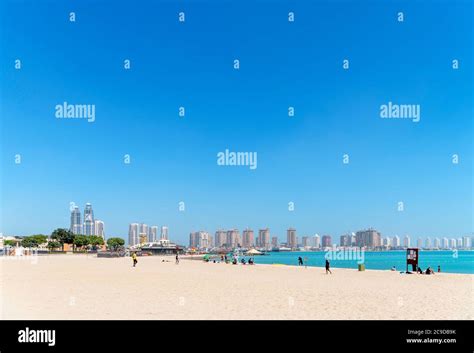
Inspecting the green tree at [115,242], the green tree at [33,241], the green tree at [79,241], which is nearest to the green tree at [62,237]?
the green tree at [79,241]

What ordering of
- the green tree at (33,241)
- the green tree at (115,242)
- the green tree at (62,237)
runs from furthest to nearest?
the green tree at (115,242) → the green tree at (33,241) → the green tree at (62,237)

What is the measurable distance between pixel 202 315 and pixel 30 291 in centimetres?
1190

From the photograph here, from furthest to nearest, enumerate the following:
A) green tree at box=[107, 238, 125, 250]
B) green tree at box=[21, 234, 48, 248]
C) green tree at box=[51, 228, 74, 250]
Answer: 1. green tree at box=[107, 238, 125, 250]
2. green tree at box=[21, 234, 48, 248]
3. green tree at box=[51, 228, 74, 250]

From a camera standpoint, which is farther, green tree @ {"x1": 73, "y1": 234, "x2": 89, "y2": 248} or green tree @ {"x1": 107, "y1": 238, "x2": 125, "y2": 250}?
green tree @ {"x1": 107, "y1": 238, "x2": 125, "y2": 250}

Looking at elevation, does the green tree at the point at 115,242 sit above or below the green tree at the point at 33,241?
below

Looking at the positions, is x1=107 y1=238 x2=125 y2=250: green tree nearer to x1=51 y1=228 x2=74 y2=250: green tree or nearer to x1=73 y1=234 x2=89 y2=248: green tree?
x1=73 y1=234 x2=89 y2=248: green tree

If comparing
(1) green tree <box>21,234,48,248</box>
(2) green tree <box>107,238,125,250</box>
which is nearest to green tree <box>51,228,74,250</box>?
(1) green tree <box>21,234,48,248</box>

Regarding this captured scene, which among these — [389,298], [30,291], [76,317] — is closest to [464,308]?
[389,298]

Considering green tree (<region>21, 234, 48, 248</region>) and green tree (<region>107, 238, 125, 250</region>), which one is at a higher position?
green tree (<region>21, 234, 48, 248</region>)

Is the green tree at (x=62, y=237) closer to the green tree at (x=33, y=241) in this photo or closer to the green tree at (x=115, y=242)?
the green tree at (x=33, y=241)
